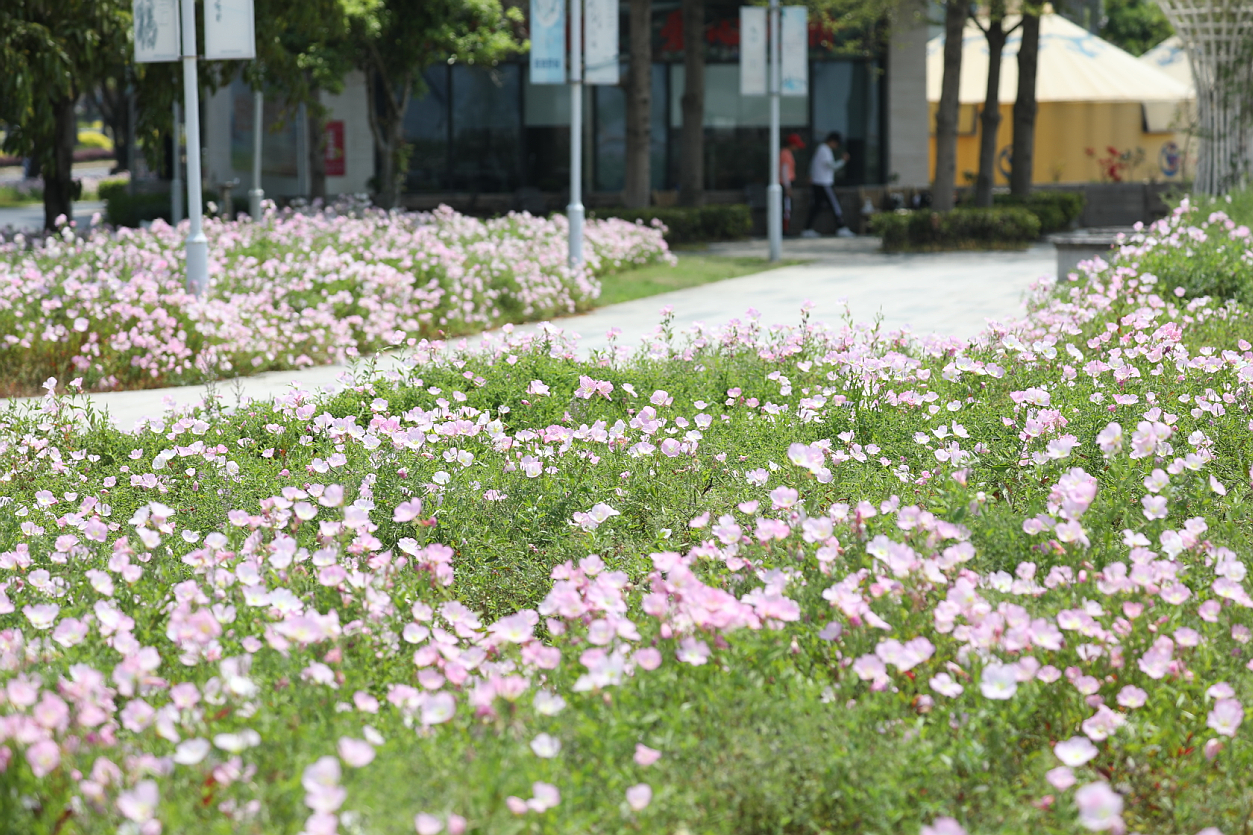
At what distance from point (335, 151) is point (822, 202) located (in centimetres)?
928

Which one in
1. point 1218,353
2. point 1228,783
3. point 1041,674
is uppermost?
point 1218,353

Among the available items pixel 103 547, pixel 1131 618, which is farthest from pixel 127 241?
pixel 1131 618

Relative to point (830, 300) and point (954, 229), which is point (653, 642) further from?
point (954, 229)

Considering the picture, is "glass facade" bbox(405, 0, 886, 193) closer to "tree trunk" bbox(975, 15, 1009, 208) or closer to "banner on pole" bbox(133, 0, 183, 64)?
"tree trunk" bbox(975, 15, 1009, 208)

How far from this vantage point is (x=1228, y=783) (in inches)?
117

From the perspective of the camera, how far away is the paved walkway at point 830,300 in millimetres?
8617

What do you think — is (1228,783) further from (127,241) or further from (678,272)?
(678,272)

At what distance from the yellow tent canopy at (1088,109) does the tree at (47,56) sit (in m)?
21.3

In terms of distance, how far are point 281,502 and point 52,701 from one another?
148 cm

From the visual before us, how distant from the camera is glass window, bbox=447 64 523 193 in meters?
26.8

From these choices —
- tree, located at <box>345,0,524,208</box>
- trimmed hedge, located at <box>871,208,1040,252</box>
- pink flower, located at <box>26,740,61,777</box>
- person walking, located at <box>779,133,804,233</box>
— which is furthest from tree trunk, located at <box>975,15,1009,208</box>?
pink flower, located at <box>26,740,61,777</box>

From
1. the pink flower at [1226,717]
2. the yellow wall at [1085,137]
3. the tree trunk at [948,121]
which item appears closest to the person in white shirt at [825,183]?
the tree trunk at [948,121]

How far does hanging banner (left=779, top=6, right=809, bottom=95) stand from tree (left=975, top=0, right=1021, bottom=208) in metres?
3.58

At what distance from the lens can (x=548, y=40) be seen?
14.9 metres
